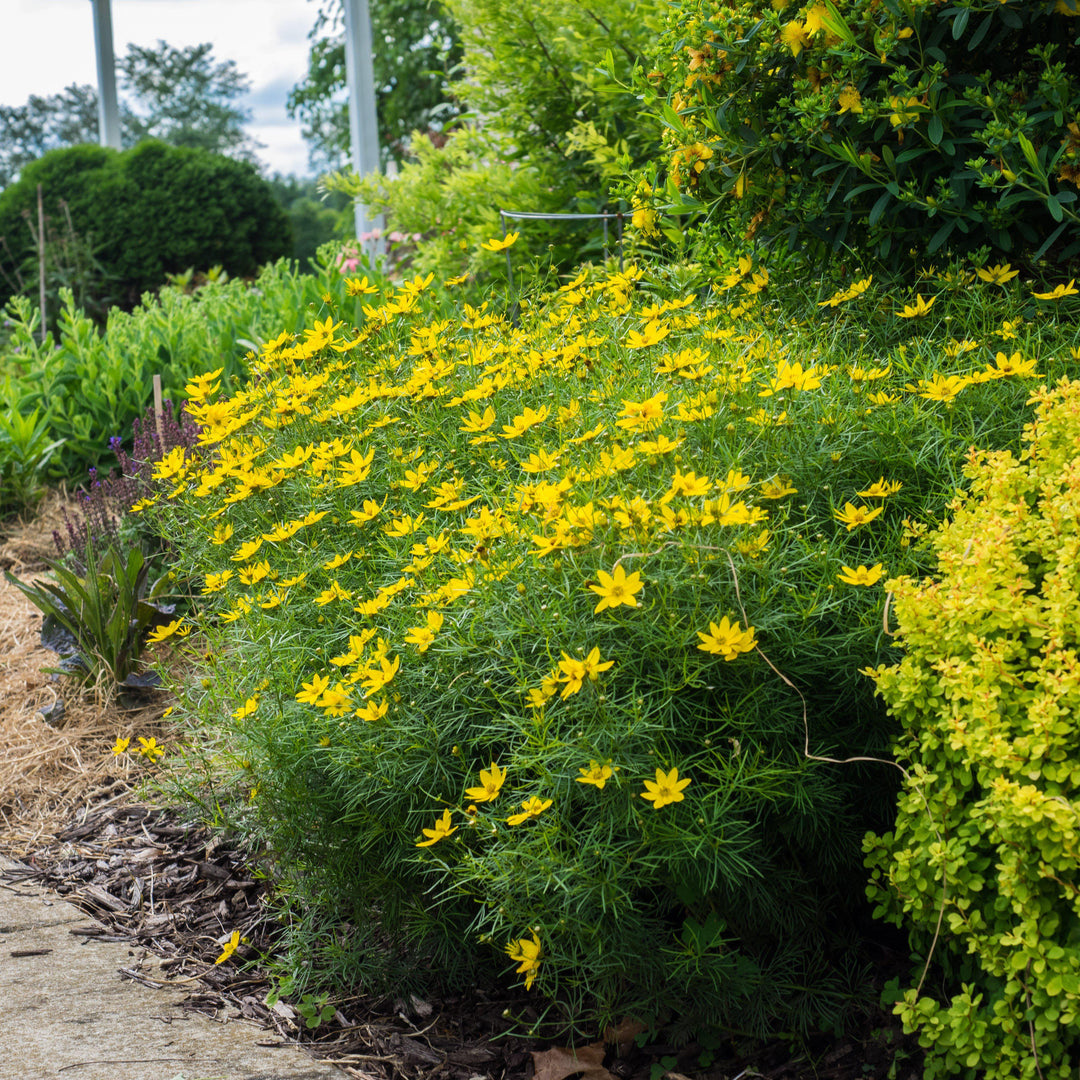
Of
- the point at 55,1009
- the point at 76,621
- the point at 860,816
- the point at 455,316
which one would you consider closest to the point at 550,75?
the point at 455,316

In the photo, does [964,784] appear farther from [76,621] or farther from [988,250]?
[76,621]

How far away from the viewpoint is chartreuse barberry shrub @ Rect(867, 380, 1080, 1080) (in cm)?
140

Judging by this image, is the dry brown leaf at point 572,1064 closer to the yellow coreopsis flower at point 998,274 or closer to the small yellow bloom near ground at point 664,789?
the small yellow bloom near ground at point 664,789

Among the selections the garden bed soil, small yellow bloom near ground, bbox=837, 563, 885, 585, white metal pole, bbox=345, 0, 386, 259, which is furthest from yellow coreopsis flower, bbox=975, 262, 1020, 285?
white metal pole, bbox=345, 0, 386, 259

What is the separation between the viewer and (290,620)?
2.20m

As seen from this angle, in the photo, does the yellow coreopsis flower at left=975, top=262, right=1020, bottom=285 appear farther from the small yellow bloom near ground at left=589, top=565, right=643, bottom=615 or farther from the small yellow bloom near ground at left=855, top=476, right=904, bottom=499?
the small yellow bloom near ground at left=589, top=565, right=643, bottom=615

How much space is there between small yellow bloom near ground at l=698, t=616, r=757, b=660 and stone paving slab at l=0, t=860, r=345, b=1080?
1025 millimetres

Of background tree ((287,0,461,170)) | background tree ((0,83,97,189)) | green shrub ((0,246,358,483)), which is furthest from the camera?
background tree ((0,83,97,189))

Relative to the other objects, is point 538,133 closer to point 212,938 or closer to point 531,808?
point 212,938

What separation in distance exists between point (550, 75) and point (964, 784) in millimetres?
3935

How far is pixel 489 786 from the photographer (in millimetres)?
1639

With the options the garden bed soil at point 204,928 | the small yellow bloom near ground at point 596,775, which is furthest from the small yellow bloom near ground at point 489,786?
the garden bed soil at point 204,928

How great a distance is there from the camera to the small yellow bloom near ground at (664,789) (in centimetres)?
152

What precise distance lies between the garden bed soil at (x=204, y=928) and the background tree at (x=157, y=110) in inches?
1164
